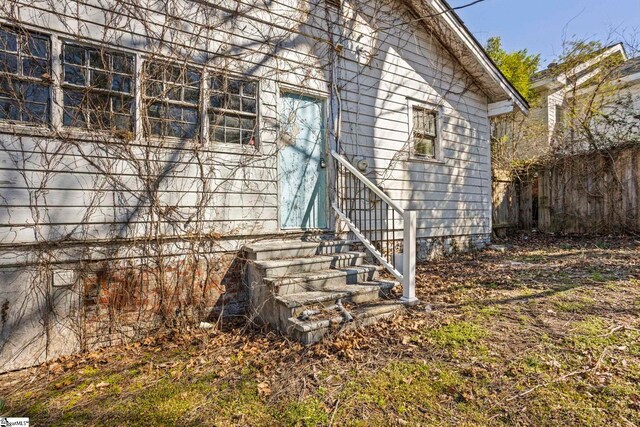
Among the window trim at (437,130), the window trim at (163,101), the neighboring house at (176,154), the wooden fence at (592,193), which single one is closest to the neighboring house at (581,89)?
the wooden fence at (592,193)

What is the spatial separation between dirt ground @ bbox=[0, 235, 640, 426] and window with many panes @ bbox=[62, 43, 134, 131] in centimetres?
250

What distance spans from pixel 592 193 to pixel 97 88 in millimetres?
11092

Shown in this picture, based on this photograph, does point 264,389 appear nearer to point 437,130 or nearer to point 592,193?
point 437,130

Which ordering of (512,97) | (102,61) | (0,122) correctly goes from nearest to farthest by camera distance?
(0,122)
(102,61)
(512,97)

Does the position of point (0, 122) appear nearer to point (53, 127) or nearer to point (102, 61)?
point (53, 127)

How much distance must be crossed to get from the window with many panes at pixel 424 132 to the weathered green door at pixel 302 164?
7.81ft

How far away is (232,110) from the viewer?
4570 millimetres

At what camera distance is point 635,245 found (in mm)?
7316

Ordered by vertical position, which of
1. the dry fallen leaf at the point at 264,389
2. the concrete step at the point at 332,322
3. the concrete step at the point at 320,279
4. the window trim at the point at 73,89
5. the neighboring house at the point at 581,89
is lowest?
the dry fallen leaf at the point at 264,389

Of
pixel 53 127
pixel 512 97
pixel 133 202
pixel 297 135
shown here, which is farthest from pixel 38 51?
pixel 512 97

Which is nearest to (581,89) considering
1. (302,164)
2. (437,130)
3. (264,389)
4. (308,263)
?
(437,130)

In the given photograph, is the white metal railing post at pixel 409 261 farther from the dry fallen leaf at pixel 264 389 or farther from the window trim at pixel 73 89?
the window trim at pixel 73 89

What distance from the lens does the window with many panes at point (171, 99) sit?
4.00 m

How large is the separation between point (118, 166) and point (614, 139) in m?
11.6
